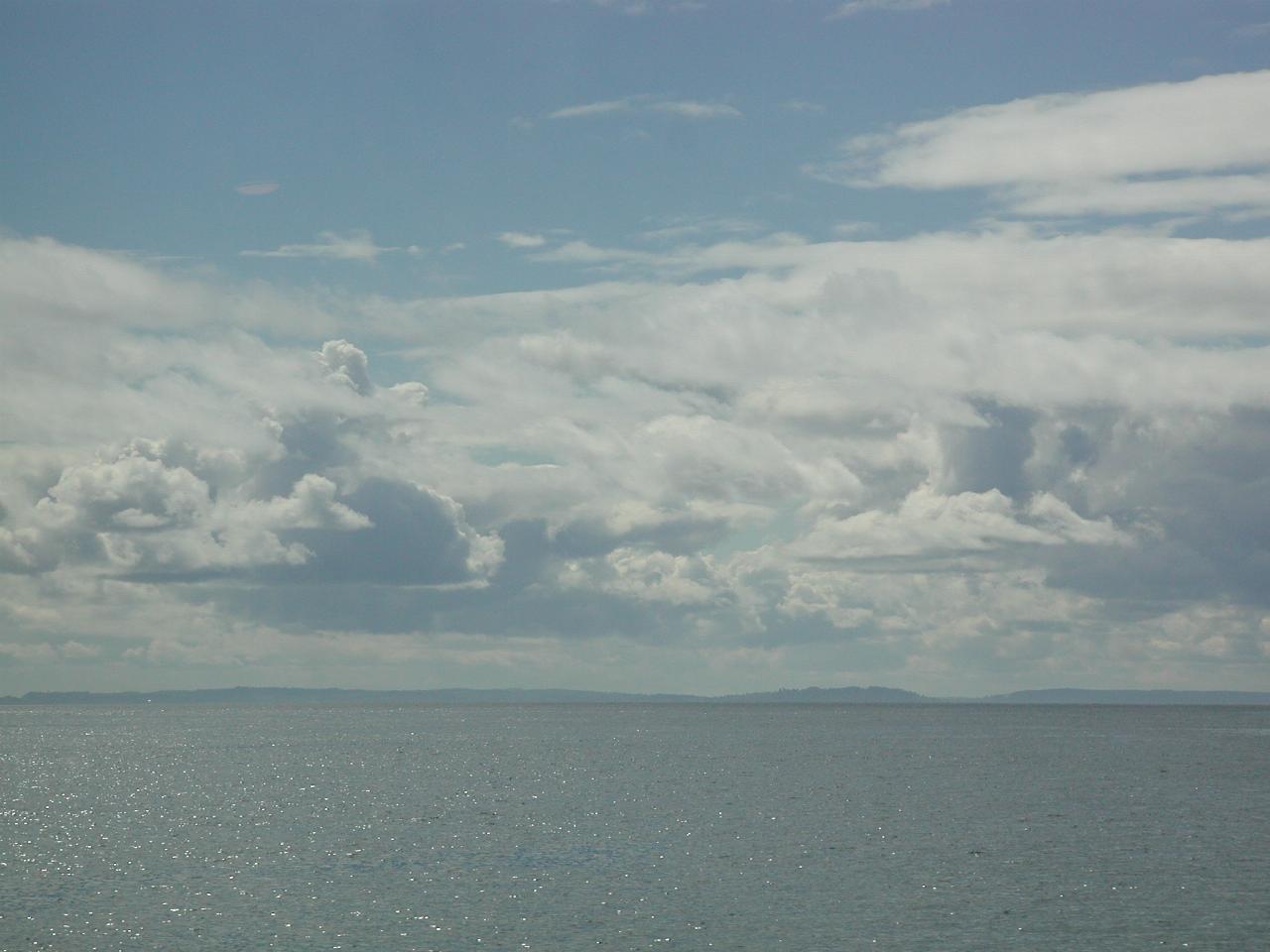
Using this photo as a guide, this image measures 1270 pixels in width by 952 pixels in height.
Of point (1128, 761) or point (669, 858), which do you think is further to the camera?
point (1128, 761)

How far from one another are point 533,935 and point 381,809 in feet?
179

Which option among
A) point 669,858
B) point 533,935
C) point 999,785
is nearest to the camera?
point 533,935

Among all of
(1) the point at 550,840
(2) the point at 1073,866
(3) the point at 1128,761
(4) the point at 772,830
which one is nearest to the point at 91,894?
Result: (1) the point at 550,840

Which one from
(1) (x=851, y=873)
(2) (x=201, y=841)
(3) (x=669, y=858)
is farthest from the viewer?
(2) (x=201, y=841)

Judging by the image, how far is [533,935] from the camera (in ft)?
180

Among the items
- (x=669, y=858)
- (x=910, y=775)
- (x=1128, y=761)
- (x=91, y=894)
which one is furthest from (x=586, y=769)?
(x=91, y=894)

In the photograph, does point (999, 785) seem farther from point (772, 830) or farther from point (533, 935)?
point (533, 935)

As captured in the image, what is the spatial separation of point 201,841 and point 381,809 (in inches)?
904

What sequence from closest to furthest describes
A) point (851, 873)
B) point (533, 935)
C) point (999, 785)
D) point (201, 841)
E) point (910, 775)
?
point (533, 935), point (851, 873), point (201, 841), point (999, 785), point (910, 775)

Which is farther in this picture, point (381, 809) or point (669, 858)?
point (381, 809)

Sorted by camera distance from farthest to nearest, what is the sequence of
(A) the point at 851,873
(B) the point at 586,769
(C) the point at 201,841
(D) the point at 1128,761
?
(D) the point at 1128,761 < (B) the point at 586,769 < (C) the point at 201,841 < (A) the point at 851,873

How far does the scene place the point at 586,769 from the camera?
6255 inches

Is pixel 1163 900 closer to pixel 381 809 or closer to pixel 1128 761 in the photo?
pixel 381 809

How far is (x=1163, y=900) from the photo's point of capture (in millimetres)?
62312
